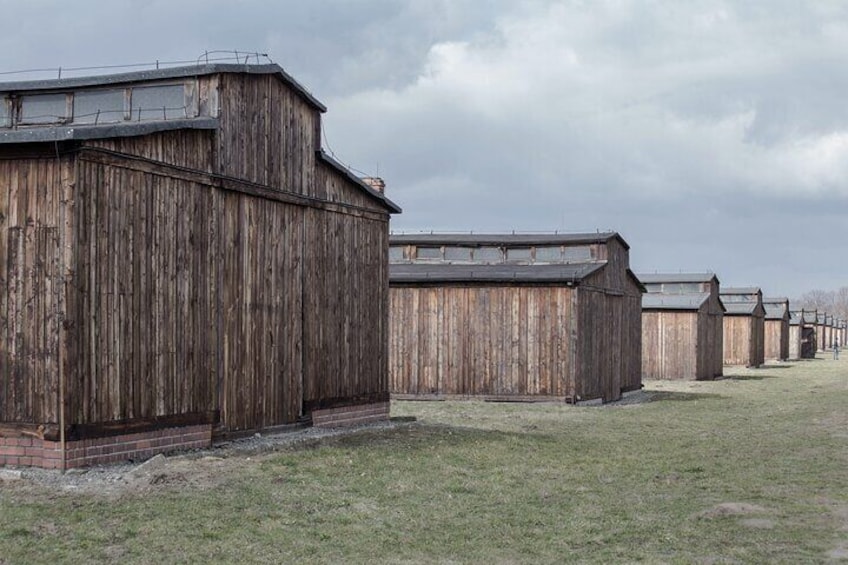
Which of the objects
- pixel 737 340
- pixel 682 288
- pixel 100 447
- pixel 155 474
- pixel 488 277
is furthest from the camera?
pixel 737 340

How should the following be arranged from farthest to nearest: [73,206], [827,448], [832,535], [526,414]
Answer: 1. [526,414]
2. [827,448]
3. [73,206]
4. [832,535]

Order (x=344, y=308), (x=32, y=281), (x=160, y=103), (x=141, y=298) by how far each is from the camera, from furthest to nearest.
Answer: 1. (x=344, y=308)
2. (x=160, y=103)
3. (x=141, y=298)
4. (x=32, y=281)

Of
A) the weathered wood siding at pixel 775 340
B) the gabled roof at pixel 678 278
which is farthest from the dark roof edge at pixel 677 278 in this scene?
the weathered wood siding at pixel 775 340

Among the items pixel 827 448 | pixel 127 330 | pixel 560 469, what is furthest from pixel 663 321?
pixel 127 330

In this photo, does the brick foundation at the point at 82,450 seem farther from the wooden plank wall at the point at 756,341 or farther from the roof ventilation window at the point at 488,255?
the wooden plank wall at the point at 756,341

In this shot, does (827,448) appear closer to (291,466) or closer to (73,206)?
(291,466)

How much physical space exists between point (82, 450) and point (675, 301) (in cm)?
4150

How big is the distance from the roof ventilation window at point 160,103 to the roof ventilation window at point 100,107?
0.36m

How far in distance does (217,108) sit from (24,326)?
19.0 ft

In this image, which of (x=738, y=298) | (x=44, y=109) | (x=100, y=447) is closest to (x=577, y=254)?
(x=44, y=109)

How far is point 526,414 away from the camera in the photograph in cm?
2923

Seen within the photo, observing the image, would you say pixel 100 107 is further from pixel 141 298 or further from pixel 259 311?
pixel 259 311

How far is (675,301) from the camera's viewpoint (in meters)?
52.1

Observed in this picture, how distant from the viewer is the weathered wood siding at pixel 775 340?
279ft
